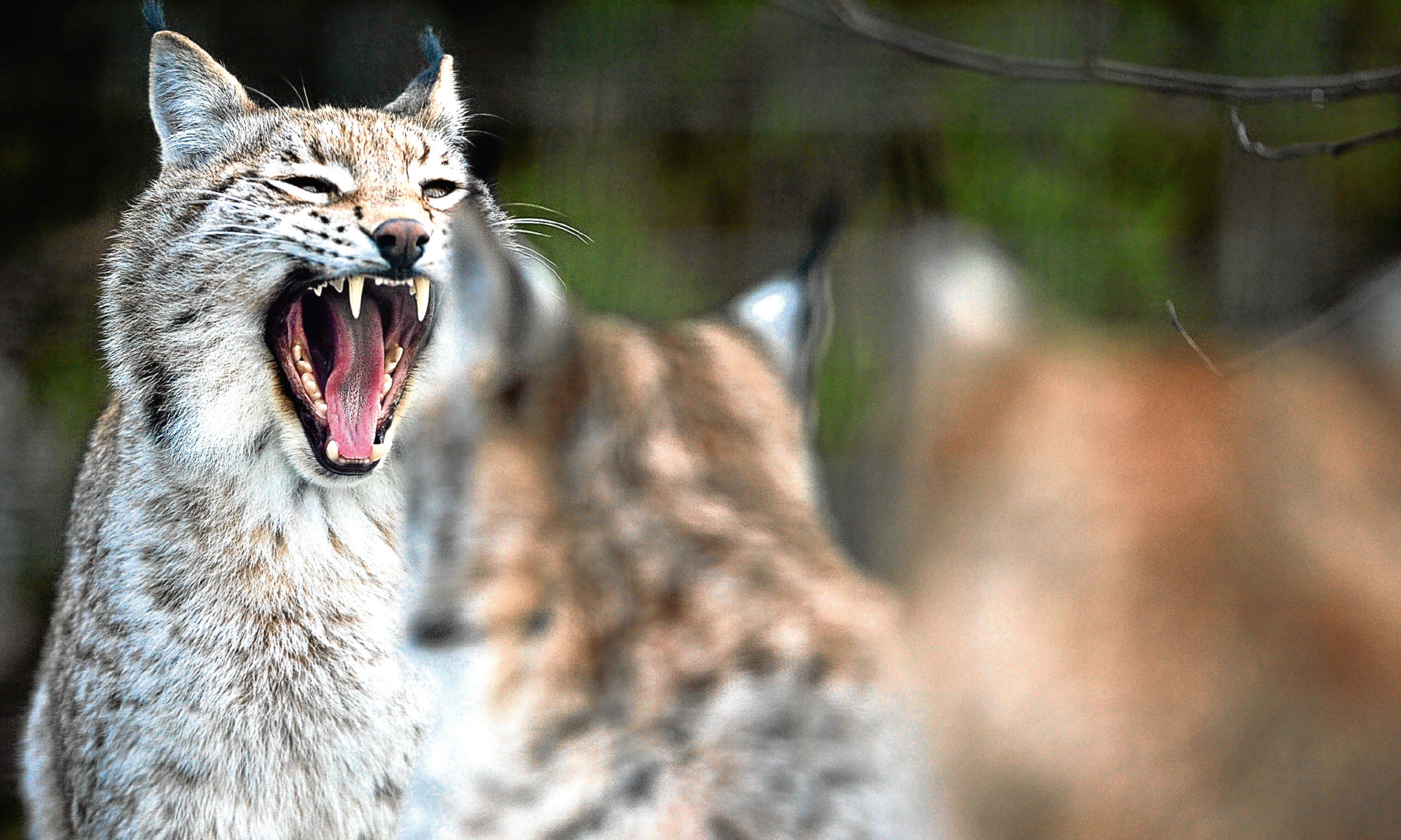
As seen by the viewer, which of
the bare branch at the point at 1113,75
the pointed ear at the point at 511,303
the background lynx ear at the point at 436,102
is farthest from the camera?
the bare branch at the point at 1113,75

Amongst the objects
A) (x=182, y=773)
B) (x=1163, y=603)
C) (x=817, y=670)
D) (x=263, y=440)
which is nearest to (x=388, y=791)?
(x=182, y=773)

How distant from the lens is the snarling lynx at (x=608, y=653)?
1.93ft

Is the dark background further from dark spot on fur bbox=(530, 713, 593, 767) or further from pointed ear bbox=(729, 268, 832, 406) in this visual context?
dark spot on fur bbox=(530, 713, 593, 767)

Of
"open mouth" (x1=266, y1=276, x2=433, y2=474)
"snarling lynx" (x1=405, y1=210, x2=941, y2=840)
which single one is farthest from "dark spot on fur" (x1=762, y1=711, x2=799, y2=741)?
"open mouth" (x1=266, y1=276, x2=433, y2=474)

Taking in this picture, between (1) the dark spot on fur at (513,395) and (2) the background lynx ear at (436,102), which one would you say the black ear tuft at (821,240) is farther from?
(1) the dark spot on fur at (513,395)

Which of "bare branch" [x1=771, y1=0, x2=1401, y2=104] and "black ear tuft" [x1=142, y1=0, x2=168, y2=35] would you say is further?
"bare branch" [x1=771, y1=0, x2=1401, y2=104]

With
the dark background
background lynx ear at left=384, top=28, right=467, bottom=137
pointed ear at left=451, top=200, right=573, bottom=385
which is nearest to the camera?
pointed ear at left=451, top=200, right=573, bottom=385

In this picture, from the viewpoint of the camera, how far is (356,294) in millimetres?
676

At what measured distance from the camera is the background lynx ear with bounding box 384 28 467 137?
777 mm

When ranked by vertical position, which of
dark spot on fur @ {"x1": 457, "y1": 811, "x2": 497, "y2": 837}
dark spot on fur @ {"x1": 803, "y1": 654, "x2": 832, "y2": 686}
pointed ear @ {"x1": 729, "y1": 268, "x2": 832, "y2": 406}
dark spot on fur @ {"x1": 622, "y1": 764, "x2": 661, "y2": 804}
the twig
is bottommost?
dark spot on fur @ {"x1": 457, "y1": 811, "x2": 497, "y2": 837}

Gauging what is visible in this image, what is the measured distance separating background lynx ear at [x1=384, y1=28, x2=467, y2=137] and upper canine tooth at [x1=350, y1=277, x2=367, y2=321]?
0.14m

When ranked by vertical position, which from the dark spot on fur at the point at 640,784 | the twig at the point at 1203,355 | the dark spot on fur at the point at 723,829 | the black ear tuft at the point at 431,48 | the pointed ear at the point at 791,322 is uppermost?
the black ear tuft at the point at 431,48

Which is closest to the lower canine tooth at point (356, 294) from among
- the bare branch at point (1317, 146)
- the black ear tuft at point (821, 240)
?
the black ear tuft at point (821, 240)

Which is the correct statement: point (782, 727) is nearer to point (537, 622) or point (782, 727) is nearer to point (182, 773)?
point (537, 622)
